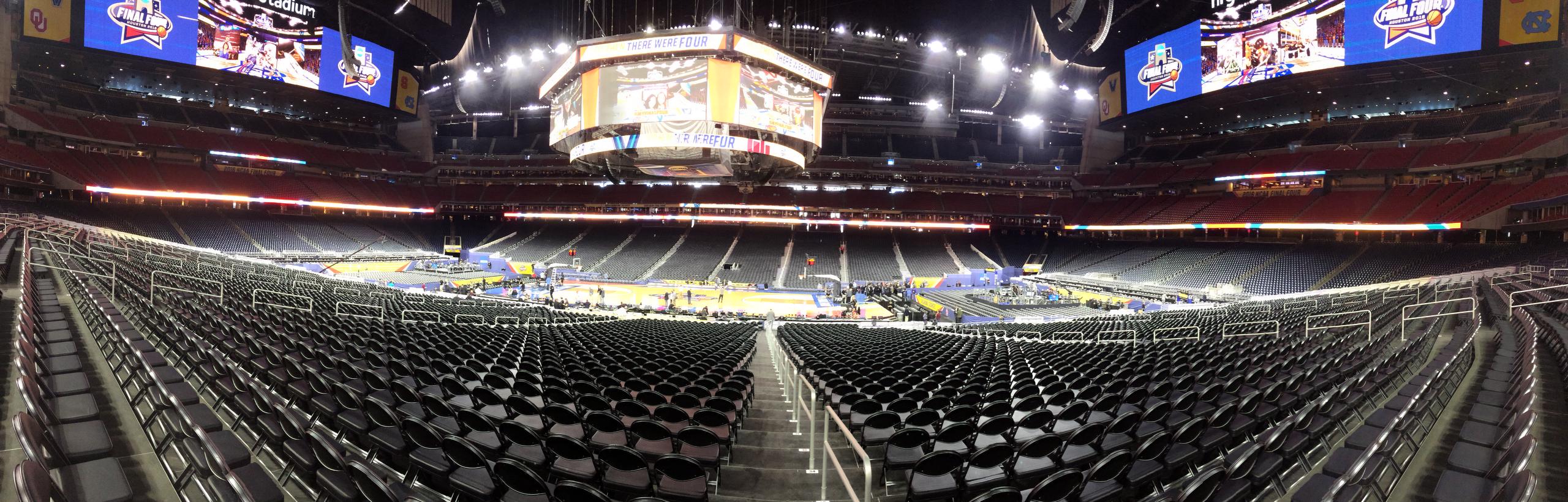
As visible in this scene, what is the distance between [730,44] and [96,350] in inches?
635

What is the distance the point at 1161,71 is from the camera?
3909 cm

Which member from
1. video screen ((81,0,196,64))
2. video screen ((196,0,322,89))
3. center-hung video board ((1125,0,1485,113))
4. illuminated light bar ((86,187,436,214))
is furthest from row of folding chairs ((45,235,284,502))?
illuminated light bar ((86,187,436,214))

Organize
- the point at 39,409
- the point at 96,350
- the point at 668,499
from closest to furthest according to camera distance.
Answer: the point at 39,409 < the point at 668,499 < the point at 96,350

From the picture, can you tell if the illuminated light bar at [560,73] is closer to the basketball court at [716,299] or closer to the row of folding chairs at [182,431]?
the basketball court at [716,299]

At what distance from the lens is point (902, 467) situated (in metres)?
4.99

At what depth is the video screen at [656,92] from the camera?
1962cm

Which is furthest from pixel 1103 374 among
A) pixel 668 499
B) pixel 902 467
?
pixel 668 499

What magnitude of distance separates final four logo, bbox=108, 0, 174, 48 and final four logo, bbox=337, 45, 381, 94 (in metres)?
9.01

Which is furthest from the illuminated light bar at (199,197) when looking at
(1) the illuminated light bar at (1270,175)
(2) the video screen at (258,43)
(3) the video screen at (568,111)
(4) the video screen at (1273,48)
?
(1) the illuminated light bar at (1270,175)

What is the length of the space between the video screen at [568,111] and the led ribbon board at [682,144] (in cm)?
78

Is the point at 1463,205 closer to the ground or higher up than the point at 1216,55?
closer to the ground

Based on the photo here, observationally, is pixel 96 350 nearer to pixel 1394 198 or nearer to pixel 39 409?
pixel 39 409

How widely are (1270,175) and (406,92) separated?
68.8 m

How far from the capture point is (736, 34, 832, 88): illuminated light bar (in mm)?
19469
